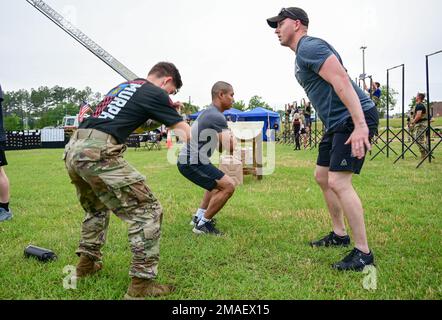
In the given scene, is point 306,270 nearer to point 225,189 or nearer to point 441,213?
point 225,189

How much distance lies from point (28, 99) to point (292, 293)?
111m

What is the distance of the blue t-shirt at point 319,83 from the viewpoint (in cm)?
289

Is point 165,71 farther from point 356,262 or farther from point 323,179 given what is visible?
point 356,262

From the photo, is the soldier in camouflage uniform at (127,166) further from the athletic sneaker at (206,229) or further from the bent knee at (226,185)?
the bent knee at (226,185)

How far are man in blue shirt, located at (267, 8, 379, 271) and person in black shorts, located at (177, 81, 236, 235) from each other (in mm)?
1279

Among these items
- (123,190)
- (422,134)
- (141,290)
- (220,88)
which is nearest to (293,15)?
(220,88)

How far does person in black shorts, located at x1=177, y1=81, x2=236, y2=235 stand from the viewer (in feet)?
14.0

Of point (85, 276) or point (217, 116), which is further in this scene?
point (217, 116)

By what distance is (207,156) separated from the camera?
14.7 feet

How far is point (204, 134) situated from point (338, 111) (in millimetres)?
1776

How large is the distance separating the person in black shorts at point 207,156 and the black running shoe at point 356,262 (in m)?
1.57

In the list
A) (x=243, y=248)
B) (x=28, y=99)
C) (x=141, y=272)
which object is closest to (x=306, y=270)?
(x=243, y=248)
